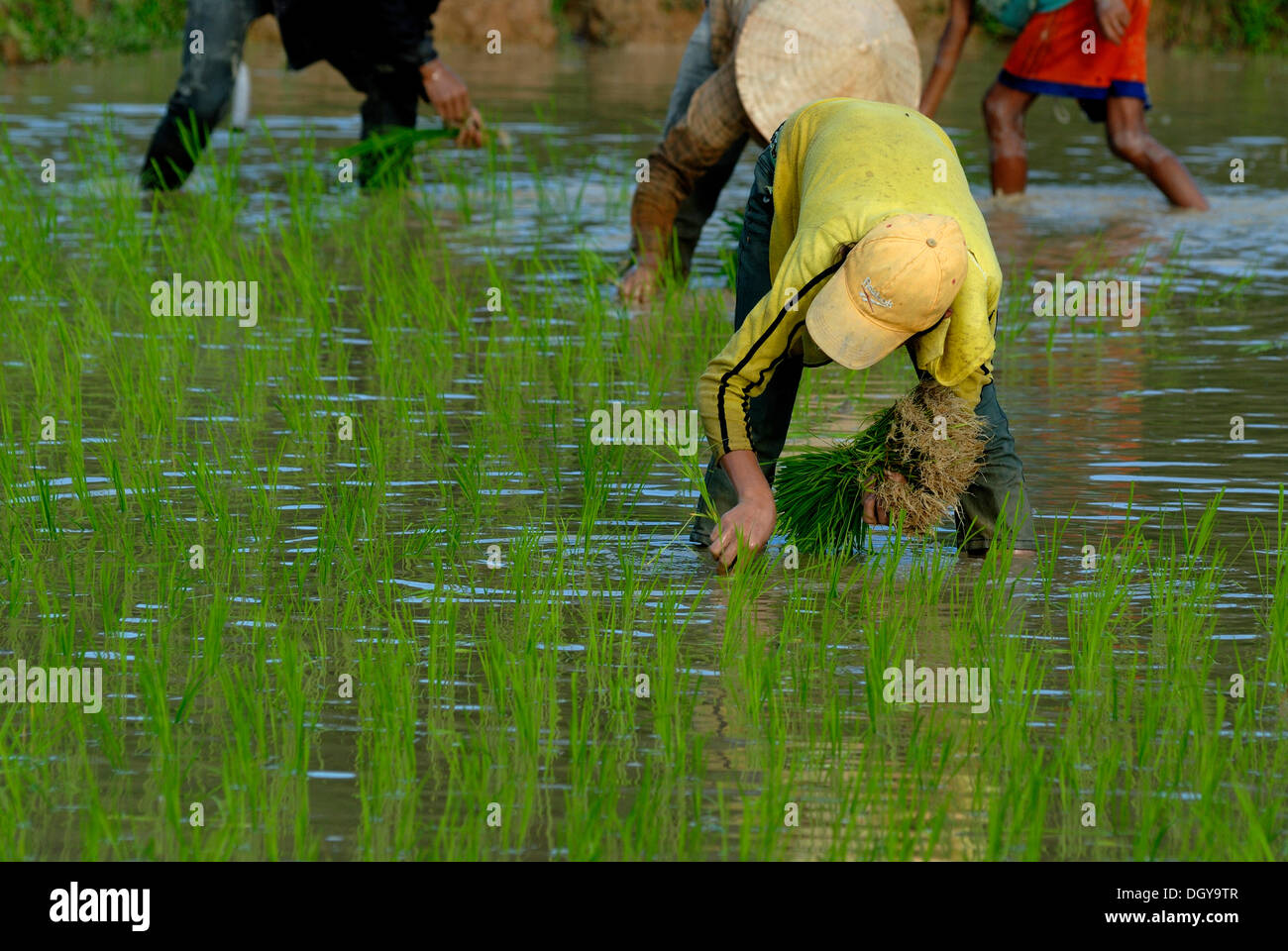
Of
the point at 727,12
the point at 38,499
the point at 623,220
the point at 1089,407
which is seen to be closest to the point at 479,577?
the point at 38,499

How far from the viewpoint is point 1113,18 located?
6969 mm

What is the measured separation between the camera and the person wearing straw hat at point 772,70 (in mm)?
5184

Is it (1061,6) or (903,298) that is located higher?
(1061,6)

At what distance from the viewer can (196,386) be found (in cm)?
466

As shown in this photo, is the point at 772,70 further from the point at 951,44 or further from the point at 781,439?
the point at 951,44

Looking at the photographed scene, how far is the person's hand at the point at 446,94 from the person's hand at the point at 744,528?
12.3ft

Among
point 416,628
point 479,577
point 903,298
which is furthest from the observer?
point 479,577

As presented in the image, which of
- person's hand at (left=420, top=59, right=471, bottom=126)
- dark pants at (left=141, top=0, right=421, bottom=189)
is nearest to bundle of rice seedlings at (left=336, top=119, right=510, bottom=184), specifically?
Result: person's hand at (left=420, top=59, right=471, bottom=126)

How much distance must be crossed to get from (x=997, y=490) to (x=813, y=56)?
83.2 inches

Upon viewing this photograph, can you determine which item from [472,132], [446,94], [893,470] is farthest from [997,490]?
[446,94]

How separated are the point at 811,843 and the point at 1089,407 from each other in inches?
99.0

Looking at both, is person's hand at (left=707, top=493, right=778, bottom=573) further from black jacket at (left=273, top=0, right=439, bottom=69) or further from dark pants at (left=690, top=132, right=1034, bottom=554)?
black jacket at (left=273, top=0, right=439, bottom=69)

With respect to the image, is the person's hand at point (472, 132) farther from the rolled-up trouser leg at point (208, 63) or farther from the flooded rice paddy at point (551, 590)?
the rolled-up trouser leg at point (208, 63)
